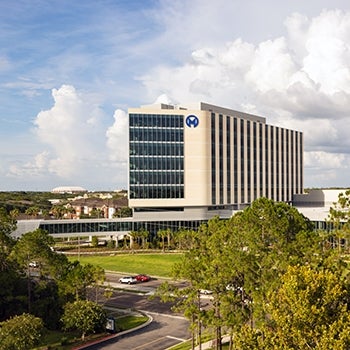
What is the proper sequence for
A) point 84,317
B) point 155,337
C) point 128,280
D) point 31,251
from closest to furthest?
point 84,317 → point 155,337 → point 31,251 → point 128,280

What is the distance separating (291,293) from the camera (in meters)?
19.4

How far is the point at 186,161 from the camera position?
323ft

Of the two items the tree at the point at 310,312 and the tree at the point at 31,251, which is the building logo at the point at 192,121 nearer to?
the tree at the point at 31,251

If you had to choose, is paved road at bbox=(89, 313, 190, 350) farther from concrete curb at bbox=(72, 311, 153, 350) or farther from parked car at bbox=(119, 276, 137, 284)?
parked car at bbox=(119, 276, 137, 284)

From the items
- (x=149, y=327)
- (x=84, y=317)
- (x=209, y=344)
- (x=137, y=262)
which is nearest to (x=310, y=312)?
(x=209, y=344)

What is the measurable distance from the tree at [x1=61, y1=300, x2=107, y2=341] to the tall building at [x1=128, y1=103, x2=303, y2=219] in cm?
5427

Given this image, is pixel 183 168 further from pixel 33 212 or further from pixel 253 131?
pixel 33 212

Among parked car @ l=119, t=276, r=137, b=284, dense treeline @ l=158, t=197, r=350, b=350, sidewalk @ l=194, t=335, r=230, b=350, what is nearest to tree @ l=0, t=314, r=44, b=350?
dense treeline @ l=158, t=197, r=350, b=350

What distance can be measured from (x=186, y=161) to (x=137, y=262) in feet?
88.7

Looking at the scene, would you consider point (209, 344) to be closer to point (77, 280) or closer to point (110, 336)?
point (110, 336)

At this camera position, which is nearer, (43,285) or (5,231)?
(43,285)

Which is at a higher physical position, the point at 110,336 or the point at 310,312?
the point at 310,312

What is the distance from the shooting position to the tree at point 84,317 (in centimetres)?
4038

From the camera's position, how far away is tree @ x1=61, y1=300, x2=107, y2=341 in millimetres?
40375
